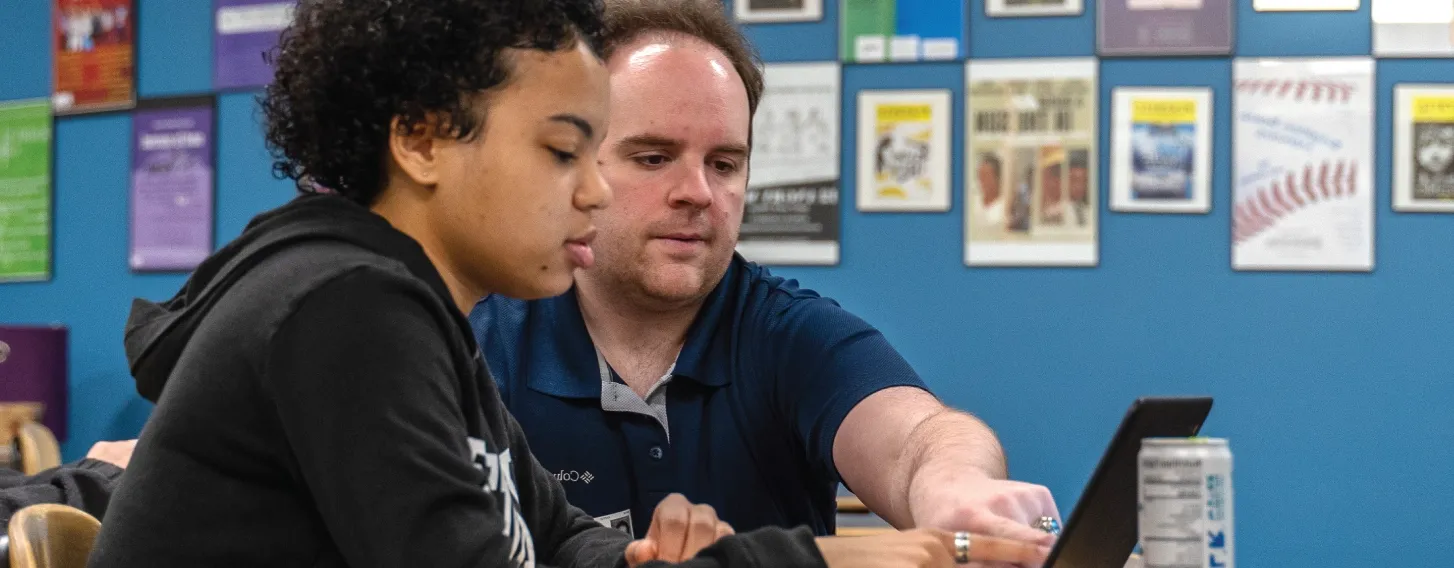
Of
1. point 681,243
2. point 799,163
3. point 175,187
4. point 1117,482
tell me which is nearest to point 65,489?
point 681,243

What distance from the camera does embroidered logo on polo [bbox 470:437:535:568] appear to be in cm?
76

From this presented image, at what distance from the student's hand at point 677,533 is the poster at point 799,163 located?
223 centimetres

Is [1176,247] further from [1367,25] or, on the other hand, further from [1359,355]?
[1367,25]

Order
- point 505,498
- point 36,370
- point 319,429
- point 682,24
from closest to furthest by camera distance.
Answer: point 319,429
point 505,498
point 682,24
point 36,370

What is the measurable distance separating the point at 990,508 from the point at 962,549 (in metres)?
0.08

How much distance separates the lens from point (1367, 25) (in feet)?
9.71

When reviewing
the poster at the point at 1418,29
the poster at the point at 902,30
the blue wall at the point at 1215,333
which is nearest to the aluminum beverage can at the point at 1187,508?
the blue wall at the point at 1215,333

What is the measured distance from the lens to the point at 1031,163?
3053mm

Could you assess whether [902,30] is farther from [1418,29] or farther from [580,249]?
[580,249]

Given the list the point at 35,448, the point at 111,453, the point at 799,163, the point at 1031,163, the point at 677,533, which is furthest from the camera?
the point at 799,163

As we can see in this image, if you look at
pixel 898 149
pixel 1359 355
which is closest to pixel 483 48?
pixel 898 149

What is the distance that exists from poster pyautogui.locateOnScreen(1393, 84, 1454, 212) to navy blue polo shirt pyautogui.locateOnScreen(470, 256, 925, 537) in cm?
202

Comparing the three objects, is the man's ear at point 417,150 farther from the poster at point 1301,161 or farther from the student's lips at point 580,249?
the poster at point 1301,161

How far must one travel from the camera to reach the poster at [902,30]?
3090 mm
